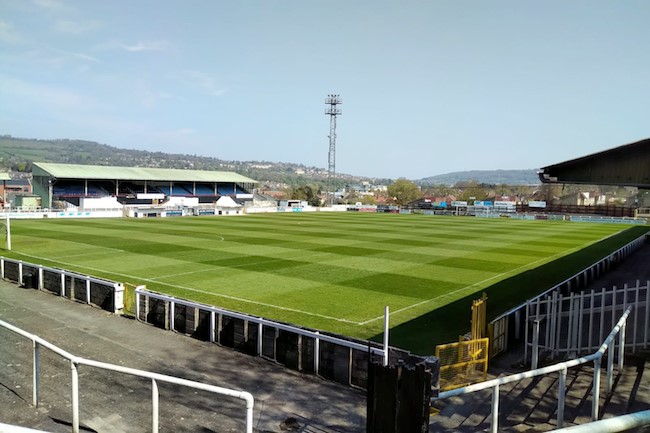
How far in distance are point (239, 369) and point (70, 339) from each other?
474 cm

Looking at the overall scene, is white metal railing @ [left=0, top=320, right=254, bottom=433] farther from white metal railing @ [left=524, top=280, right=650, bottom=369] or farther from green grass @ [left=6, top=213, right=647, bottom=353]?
green grass @ [left=6, top=213, right=647, bottom=353]

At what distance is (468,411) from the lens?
859 centimetres

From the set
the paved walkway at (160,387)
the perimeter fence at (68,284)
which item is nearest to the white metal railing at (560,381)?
the paved walkway at (160,387)

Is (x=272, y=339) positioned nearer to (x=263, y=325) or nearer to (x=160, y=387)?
(x=263, y=325)

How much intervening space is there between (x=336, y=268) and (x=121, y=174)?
3015 inches

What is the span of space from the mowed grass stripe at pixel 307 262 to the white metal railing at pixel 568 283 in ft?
11.9

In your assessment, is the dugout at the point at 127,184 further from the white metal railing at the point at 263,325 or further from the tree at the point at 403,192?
the white metal railing at the point at 263,325

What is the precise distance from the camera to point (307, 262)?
90.2ft

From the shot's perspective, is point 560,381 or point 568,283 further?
point 568,283

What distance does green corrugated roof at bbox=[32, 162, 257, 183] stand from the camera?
266ft

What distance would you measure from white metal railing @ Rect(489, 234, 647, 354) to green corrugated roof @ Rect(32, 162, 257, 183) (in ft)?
254

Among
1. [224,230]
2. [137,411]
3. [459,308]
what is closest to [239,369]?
[137,411]

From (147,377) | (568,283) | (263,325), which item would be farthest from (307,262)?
(147,377)

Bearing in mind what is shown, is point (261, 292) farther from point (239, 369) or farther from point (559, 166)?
point (559, 166)
